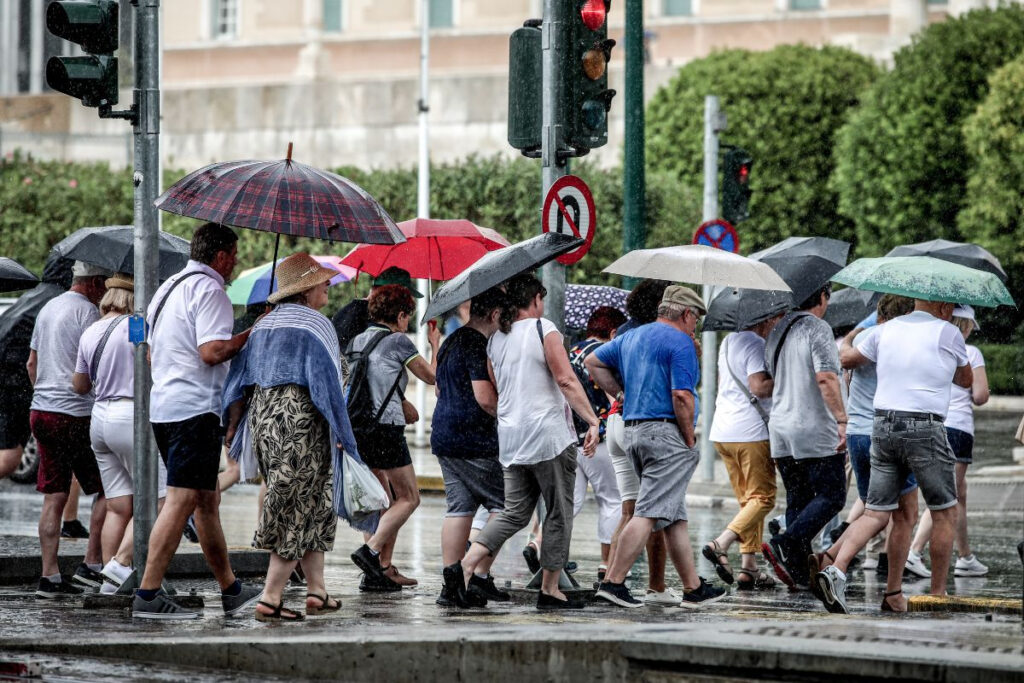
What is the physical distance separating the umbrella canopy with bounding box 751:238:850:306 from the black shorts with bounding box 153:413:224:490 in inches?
146

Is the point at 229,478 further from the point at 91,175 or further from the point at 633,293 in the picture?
the point at 91,175

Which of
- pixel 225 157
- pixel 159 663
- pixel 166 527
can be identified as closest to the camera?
pixel 159 663

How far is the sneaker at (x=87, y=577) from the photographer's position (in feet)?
34.6

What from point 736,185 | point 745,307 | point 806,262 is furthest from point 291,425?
point 736,185

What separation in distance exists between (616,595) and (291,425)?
2067mm

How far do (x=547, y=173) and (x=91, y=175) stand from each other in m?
22.5

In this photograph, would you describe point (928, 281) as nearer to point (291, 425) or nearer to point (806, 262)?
point (806, 262)

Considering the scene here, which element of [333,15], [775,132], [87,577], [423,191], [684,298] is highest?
[333,15]

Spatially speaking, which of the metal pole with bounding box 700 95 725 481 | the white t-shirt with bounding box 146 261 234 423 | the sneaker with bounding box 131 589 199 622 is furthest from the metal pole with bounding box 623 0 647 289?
the sneaker with bounding box 131 589 199 622

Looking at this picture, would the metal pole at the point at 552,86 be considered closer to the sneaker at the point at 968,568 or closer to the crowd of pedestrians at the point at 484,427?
the crowd of pedestrians at the point at 484,427

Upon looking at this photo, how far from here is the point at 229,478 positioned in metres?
13.9

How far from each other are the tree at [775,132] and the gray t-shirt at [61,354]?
29.9 metres

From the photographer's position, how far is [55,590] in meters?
10.4

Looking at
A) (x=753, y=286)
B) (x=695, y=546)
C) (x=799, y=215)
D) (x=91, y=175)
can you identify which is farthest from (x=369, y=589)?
(x=799, y=215)
